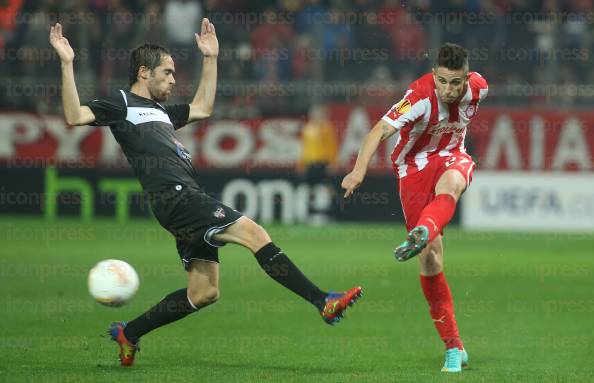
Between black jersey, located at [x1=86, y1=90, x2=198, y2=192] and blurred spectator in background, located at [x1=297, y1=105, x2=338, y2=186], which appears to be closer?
black jersey, located at [x1=86, y1=90, x2=198, y2=192]

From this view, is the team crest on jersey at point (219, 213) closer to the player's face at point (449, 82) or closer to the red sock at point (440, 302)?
the red sock at point (440, 302)

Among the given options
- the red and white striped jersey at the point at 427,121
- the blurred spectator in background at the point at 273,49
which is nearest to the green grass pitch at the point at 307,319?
the red and white striped jersey at the point at 427,121

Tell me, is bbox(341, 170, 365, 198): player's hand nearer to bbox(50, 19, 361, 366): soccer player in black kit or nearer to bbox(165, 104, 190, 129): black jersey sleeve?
bbox(50, 19, 361, 366): soccer player in black kit

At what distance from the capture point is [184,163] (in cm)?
689

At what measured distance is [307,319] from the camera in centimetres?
906

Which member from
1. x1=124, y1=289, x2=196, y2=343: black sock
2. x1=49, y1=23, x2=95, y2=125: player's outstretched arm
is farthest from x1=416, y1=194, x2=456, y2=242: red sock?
x1=49, y1=23, x2=95, y2=125: player's outstretched arm

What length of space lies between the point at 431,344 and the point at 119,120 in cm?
287

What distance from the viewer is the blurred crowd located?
18.3 meters

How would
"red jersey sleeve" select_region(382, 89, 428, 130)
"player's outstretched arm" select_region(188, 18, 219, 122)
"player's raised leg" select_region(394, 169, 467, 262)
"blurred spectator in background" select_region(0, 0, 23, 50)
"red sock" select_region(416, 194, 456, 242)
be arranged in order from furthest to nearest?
"blurred spectator in background" select_region(0, 0, 23, 50) → "player's outstretched arm" select_region(188, 18, 219, 122) → "red jersey sleeve" select_region(382, 89, 428, 130) → "red sock" select_region(416, 194, 456, 242) → "player's raised leg" select_region(394, 169, 467, 262)

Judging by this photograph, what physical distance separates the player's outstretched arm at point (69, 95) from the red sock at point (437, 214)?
2153mm

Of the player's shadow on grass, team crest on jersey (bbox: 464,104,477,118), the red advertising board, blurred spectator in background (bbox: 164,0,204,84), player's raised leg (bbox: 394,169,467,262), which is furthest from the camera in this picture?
the red advertising board

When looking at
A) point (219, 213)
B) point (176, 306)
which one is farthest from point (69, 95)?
point (176, 306)

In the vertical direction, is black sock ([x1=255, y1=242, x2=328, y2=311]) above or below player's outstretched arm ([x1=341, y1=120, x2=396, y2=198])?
below

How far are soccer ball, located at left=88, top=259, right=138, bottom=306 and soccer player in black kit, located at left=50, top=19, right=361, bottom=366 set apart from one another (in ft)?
0.63
